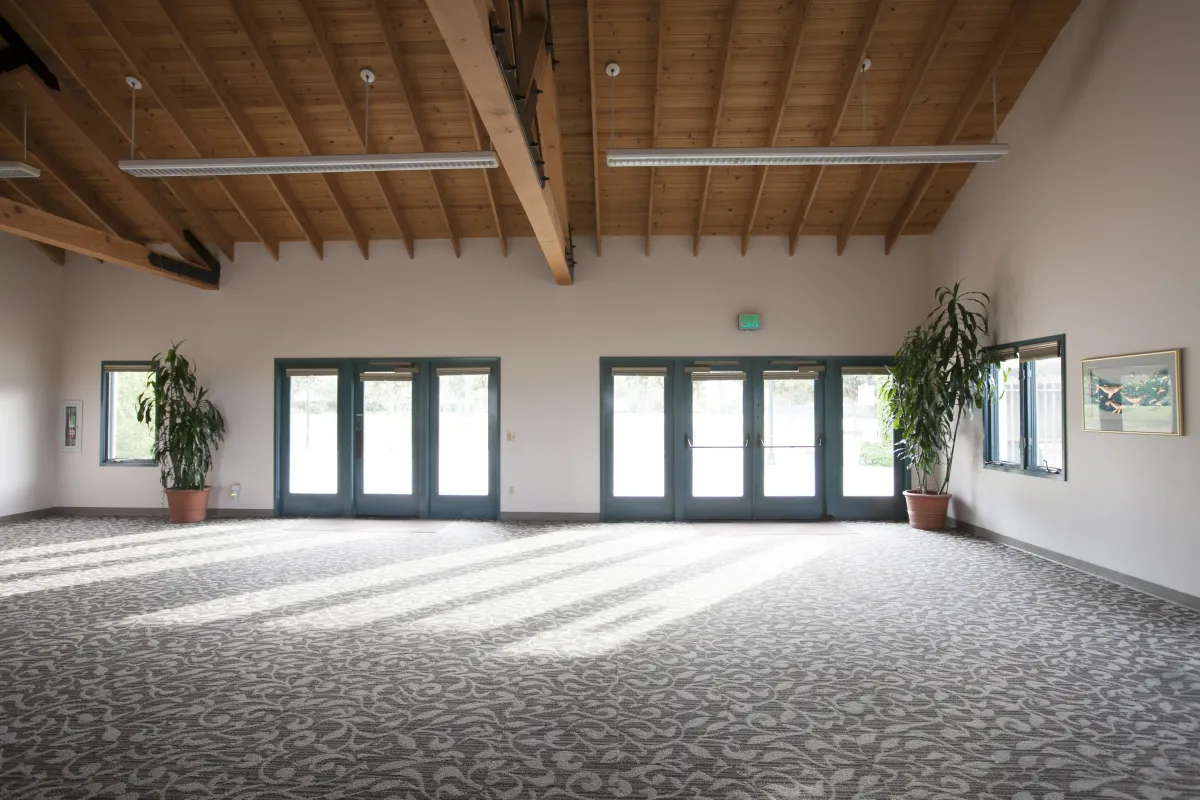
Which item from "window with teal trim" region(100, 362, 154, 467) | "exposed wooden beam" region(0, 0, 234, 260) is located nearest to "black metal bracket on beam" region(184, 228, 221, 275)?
"exposed wooden beam" region(0, 0, 234, 260)

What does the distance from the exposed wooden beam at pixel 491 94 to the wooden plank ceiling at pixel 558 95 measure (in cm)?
130

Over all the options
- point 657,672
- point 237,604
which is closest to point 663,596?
point 657,672

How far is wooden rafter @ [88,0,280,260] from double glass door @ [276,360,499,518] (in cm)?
229

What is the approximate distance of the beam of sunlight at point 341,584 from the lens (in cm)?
459

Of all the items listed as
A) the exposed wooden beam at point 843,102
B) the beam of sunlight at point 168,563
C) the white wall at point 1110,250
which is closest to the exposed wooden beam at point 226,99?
the beam of sunlight at point 168,563

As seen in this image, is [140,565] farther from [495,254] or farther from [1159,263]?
[1159,263]

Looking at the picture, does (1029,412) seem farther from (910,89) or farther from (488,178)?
(488,178)

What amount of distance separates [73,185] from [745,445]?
835 centimetres

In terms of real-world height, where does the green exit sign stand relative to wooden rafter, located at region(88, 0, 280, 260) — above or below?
below

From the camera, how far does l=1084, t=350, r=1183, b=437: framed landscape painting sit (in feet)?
15.6

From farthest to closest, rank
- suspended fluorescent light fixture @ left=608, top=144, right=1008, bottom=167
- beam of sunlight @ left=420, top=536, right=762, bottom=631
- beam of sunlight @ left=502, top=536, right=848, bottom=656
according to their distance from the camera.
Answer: suspended fluorescent light fixture @ left=608, top=144, right=1008, bottom=167
beam of sunlight @ left=420, top=536, right=762, bottom=631
beam of sunlight @ left=502, top=536, right=848, bottom=656

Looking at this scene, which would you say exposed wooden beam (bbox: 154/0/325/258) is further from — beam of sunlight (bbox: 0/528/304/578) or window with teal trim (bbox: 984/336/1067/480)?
window with teal trim (bbox: 984/336/1067/480)

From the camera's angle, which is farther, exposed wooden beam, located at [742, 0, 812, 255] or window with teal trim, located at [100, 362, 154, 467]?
window with teal trim, located at [100, 362, 154, 467]

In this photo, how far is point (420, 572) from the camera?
5.82 m
